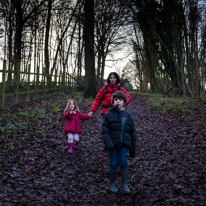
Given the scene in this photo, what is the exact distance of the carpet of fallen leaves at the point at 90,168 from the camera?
3.49m

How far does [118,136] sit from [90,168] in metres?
1.55

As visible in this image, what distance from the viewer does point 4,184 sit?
145 inches

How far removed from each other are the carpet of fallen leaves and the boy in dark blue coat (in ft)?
1.41

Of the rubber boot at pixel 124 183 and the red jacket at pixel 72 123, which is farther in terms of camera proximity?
the red jacket at pixel 72 123

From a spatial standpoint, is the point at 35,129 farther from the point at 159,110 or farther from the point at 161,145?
the point at 159,110

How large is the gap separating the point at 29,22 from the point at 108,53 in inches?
350

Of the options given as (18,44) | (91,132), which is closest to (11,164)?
(91,132)

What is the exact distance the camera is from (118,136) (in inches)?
144

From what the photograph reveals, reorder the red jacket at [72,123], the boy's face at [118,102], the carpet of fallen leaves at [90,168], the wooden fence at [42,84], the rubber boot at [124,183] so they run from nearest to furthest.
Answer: the carpet of fallen leaves at [90,168]
the rubber boot at [124,183]
the boy's face at [118,102]
the red jacket at [72,123]
the wooden fence at [42,84]

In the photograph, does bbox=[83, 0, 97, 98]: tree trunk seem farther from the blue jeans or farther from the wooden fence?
the blue jeans

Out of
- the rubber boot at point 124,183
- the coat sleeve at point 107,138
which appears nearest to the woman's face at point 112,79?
the coat sleeve at point 107,138

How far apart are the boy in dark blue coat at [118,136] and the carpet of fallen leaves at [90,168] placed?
428mm

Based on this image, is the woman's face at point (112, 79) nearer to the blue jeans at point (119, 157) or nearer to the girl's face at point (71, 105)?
the girl's face at point (71, 105)

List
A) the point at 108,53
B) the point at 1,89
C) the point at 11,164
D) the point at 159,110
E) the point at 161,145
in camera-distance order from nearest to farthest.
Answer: the point at 11,164 → the point at 161,145 → the point at 1,89 → the point at 159,110 → the point at 108,53
